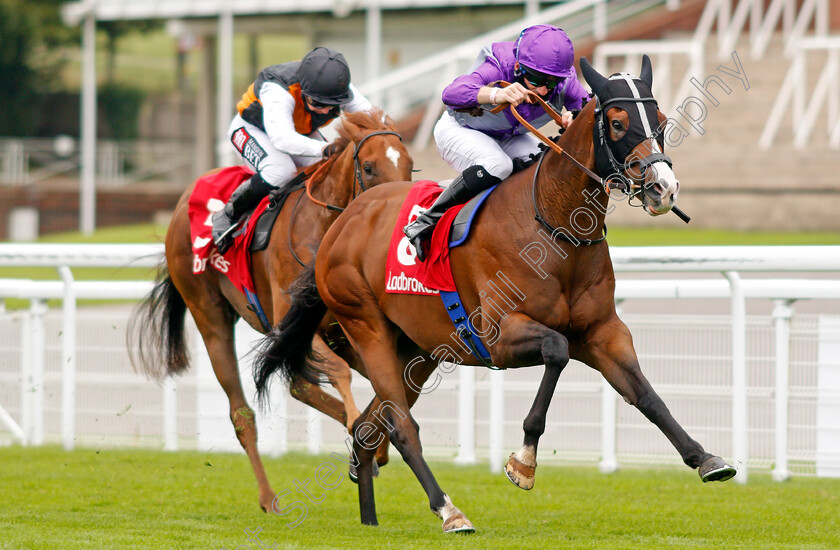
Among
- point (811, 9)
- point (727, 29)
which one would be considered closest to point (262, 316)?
point (727, 29)

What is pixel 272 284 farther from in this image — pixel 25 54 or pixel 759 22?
pixel 25 54

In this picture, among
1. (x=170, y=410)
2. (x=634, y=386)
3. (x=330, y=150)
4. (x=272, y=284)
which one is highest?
(x=330, y=150)

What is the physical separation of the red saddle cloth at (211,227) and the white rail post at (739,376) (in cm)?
242

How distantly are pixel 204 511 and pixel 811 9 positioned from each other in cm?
1389

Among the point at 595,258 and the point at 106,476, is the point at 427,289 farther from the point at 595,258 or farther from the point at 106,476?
the point at 106,476

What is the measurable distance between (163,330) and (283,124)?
5.05 feet

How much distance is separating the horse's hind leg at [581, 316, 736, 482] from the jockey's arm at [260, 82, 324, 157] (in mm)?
2030

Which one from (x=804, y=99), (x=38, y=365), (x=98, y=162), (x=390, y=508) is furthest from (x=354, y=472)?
(x=98, y=162)

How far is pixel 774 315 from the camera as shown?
5.91 m

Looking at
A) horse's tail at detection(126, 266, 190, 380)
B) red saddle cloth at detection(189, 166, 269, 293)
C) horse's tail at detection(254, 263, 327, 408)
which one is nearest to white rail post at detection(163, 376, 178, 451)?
horse's tail at detection(126, 266, 190, 380)

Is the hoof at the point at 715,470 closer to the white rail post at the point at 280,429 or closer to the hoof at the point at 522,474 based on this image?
the hoof at the point at 522,474

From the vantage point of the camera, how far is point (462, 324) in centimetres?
448

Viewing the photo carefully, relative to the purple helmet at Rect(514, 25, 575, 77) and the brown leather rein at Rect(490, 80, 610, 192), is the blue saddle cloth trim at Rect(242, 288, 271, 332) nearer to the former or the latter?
the brown leather rein at Rect(490, 80, 610, 192)

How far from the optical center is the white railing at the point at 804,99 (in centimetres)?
1409
